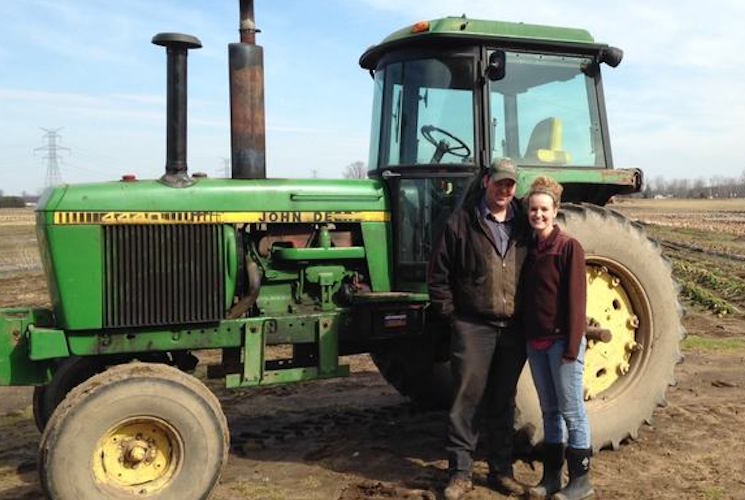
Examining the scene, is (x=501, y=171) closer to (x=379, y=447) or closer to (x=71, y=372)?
(x=379, y=447)

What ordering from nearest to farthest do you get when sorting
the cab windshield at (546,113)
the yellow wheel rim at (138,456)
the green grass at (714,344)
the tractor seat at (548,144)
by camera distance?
the yellow wheel rim at (138,456) → the cab windshield at (546,113) → the tractor seat at (548,144) → the green grass at (714,344)

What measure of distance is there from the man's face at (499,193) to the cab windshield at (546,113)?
0.72 meters

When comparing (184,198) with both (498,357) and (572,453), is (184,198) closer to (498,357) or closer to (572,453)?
(498,357)

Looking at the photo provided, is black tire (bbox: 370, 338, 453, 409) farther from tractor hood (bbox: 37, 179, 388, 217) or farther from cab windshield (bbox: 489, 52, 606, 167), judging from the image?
cab windshield (bbox: 489, 52, 606, 167)

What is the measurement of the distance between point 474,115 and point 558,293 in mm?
1331

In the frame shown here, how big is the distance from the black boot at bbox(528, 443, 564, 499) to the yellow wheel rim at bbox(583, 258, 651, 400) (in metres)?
0.83

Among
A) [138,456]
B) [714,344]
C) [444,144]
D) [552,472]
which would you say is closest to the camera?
[138,456]

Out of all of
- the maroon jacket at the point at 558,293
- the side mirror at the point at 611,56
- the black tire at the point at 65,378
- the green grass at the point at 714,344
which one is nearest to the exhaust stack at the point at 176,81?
the black tire at the point at 65,378

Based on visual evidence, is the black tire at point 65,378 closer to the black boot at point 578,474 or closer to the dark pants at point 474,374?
the dark pants at point 474,374

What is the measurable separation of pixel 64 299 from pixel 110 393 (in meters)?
0.62

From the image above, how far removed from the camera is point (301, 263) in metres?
4.57

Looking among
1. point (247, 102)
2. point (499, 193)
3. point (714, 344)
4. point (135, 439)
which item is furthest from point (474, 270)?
point (714, 344)

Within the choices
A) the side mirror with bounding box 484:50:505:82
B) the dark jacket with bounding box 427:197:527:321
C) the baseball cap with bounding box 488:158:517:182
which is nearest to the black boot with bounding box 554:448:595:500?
the dark jacket with bounding box 427:197:527:321

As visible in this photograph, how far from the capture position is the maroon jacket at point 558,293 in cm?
379
